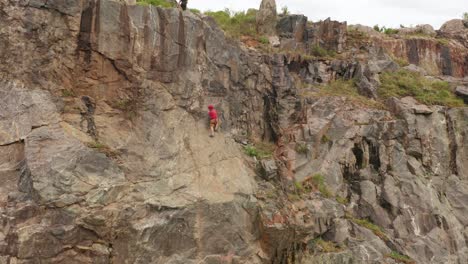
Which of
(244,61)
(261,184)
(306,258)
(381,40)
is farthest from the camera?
(381,40)

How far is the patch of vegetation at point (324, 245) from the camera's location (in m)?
13.6

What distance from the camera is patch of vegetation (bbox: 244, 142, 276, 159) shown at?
51.1ft

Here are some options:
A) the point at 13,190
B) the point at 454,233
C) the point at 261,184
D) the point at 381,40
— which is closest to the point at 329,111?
the point at 261,184

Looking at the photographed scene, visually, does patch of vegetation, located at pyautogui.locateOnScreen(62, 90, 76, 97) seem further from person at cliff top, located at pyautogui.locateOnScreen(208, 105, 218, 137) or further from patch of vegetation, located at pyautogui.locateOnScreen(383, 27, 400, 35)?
patch of vegetation, located at pyautogui.locateOnScreen(383, 27, 400, 35)

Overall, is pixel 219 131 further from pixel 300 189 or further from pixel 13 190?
pixel 13 190

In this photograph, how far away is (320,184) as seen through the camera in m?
15.7

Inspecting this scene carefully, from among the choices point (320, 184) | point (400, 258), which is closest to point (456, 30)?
point (320, 184)

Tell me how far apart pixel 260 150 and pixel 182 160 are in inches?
145

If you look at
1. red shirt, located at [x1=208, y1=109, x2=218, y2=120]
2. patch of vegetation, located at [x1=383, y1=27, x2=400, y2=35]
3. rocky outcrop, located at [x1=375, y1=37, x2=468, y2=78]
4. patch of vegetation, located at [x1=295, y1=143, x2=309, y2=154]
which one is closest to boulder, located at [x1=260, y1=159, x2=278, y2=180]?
patch of vegetation, located at [x1=295, y1=143, x2=309, y2=154]

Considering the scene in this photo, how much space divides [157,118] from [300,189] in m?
5.32

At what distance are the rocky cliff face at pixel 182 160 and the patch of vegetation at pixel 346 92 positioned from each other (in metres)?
0.73

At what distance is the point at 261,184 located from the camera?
A: 14492 mm

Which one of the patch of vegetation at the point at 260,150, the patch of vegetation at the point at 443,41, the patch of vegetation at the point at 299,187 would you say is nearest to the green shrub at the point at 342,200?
the patch of vegetation at the point at 299,187

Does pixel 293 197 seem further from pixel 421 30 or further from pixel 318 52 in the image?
pixel 421 30
